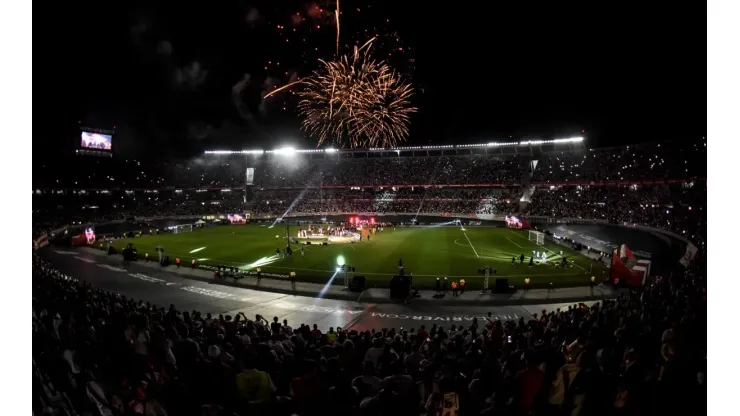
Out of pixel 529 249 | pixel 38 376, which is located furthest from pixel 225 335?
pixel 529 249

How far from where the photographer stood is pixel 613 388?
559 cm

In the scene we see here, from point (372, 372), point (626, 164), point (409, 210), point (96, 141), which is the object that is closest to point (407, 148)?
point (409, 210)

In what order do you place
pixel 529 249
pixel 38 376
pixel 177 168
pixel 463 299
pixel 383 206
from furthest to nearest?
1. pixel 177 168
2. pixel 383 206
3. pixel 529 249
4. pixel 463 299
5. pixel 38 376

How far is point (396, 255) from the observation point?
33938 mm

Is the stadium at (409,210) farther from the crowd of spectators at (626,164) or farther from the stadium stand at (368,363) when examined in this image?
the stadium stand at (368,363)

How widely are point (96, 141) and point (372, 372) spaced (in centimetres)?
6168

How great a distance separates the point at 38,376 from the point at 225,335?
3655 millimetres

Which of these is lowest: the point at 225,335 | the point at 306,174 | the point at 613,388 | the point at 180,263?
the point at 180,263

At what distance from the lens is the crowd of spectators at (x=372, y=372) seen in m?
5.33

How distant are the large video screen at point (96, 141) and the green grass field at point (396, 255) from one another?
16.8 m

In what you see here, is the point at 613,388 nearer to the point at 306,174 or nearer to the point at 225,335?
the point at 225,335

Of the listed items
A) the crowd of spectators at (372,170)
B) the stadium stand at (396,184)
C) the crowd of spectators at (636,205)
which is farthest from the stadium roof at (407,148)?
the crowd of spectators at (636,205)

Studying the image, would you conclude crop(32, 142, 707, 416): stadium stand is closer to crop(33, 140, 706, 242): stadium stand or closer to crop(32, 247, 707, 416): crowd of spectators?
crop(32, 247, 707, 416): crowd of spectators

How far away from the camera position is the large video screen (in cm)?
5291
